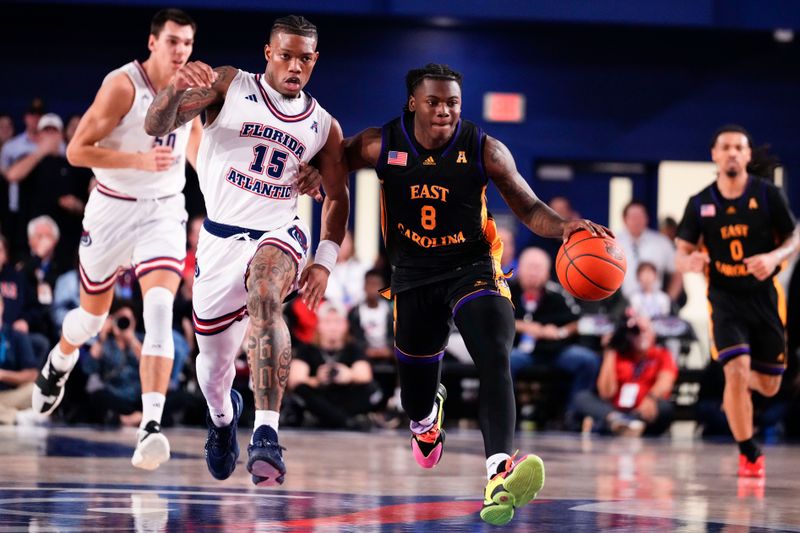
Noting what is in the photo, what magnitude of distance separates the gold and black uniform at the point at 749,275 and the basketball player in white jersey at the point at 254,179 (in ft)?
11.0

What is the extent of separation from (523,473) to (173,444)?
493 centimetres

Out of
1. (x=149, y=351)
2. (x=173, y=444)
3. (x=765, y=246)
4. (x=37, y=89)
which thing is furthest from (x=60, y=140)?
(x=765, y=246)

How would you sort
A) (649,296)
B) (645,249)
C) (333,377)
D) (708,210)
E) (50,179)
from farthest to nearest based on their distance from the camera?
1. (645,249)
2. (649,296)
3. (50,179)
4. (333,377)
5. (708,210)

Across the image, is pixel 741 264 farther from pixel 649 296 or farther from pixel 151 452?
pixel 649 296

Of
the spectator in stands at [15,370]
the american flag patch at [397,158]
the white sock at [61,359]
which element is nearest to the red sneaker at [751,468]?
the american flag patch at [397,158]

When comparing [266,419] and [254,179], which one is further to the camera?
[254,179]

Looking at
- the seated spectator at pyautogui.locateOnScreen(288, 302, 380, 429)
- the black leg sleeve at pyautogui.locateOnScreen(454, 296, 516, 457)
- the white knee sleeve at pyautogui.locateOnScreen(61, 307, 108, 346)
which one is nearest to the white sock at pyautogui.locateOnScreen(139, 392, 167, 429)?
the white knee sleeve at pyautogui.locateOnScreen(61, 307, 108, 346)

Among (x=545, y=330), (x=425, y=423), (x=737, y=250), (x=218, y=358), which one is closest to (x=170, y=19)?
(x=218, y=358)

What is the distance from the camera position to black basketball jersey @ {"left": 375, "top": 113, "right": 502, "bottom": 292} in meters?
6.14

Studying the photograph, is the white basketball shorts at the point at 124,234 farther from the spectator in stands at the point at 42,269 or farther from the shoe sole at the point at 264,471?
the spectator in stands at the point at 42,269

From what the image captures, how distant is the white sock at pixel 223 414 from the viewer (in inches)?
266

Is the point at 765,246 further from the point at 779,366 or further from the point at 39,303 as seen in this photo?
the point at 39,303

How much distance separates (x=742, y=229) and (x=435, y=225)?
338 cm

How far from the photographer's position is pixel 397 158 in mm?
6211
